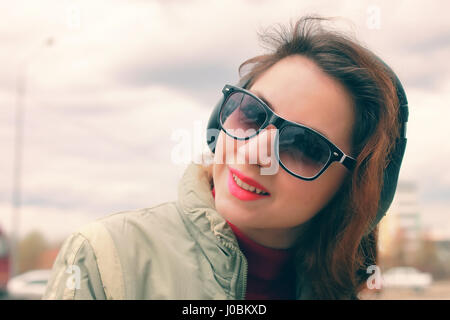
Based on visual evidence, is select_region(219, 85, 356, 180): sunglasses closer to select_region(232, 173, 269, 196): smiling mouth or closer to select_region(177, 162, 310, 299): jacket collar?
select_region(232, 173, 269, 196): smiling mouth

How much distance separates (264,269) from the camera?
143cm

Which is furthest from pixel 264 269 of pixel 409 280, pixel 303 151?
pixel 409 280

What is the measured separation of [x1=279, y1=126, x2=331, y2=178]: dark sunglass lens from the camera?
4.21 ft

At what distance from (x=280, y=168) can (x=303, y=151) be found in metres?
0.08

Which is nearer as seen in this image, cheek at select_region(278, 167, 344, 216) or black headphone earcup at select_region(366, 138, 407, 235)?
cheek at select_region(278, 167, 344, 216)

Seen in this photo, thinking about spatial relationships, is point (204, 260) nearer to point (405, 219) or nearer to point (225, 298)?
point (225, 298)

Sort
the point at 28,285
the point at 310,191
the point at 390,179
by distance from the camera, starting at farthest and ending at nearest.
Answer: the point at 28,285 → the point at 390,179 → the point at 310,191

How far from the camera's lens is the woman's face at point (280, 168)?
4.25ft

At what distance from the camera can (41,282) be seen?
12.6m

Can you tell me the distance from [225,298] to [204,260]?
0.12 m

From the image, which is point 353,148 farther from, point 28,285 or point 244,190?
point 28,285

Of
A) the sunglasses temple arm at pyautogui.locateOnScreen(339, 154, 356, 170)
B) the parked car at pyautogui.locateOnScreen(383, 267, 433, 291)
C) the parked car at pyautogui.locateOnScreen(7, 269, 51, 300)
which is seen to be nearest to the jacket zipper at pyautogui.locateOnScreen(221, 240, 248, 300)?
the sunglasses temple arm at pyautogui.locateOnScreen(339, 154, 356, 170)

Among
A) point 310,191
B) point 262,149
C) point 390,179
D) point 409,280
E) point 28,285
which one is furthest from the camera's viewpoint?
point 409,280
